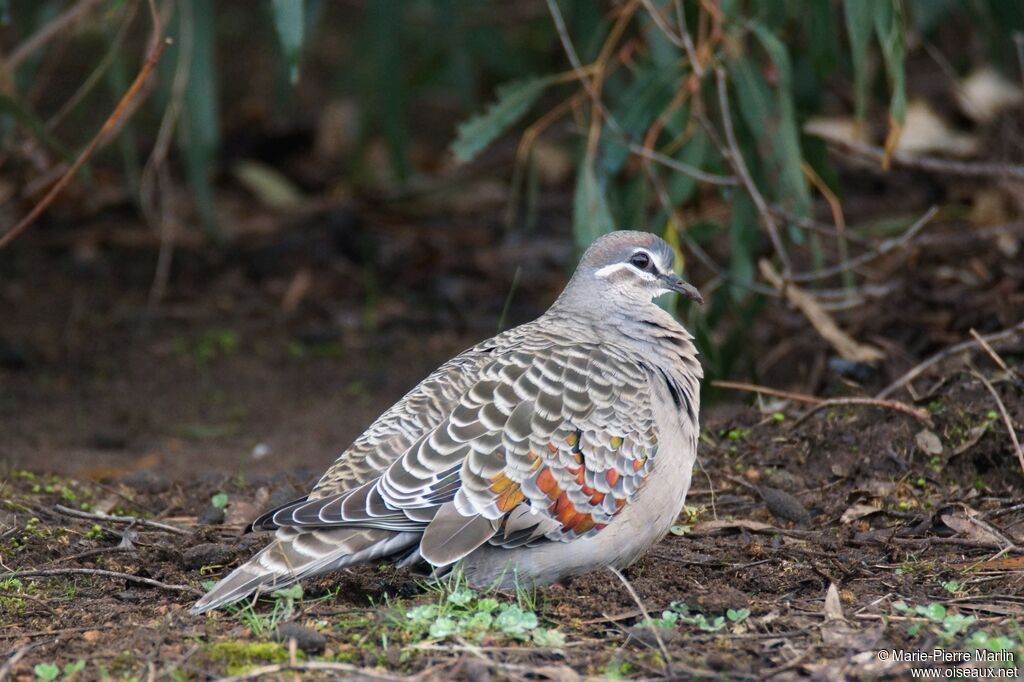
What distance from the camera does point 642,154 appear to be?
670 centimetres

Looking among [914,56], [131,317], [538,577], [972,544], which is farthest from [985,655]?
[914,56]

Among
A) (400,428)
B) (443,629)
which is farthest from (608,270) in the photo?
(443,629)

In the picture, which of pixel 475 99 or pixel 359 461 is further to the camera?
pixel 475 99

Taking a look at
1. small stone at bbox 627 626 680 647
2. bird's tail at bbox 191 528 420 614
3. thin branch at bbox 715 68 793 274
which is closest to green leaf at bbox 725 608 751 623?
small stone at bbox 627 626 680 647

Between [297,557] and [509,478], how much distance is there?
78cm

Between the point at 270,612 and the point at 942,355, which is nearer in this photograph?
the point at 270,612

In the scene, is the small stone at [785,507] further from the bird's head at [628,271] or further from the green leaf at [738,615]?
the green leaf at [738,615]

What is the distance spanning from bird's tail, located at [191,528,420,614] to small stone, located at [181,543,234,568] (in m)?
0.53

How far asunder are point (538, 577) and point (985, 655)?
152 centimetres

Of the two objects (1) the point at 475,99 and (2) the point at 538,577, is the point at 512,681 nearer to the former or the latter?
(2) the point at 538,577

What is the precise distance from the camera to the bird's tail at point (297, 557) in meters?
4.18

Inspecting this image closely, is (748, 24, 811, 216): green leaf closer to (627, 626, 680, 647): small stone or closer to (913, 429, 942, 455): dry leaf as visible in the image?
(913, 429, 942, 455): dry leaf

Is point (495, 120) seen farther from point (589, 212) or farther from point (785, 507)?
point (785, 507)

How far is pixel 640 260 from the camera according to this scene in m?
5.36
